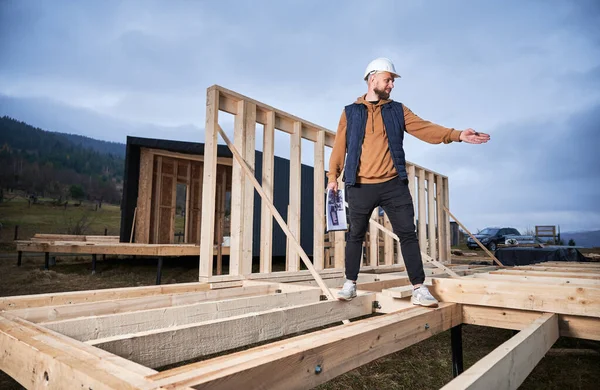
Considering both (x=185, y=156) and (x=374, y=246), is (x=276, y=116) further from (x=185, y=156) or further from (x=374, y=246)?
(x=185, y=156)

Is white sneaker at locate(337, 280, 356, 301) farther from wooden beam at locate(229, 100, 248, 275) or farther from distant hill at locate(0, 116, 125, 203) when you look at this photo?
distant hill at locate(0, 116, 125, 203)

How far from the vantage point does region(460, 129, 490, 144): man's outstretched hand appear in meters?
2.55

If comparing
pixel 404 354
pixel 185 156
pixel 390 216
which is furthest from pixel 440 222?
pixel 185 156

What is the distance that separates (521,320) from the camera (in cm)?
268

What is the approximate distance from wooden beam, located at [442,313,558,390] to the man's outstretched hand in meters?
1.14

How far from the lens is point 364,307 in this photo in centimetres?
280

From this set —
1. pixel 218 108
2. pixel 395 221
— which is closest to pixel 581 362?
pixel 395 221

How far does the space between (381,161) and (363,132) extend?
252 millimetres

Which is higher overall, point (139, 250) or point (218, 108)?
point (218, 108)

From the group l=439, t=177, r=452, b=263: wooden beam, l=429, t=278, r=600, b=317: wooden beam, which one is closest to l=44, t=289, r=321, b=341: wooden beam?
l=429, t=278, r=600, b=317: wooden beam

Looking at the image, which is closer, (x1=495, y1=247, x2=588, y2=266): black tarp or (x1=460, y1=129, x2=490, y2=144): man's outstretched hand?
(x1=460, y1=129, x2=490, y2=144): man's outstretched hand

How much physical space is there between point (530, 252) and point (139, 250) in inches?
337

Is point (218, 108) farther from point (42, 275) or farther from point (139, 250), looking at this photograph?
point (42, 275)

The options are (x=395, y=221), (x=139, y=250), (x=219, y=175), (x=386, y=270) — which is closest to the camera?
(x=395, y=221)
